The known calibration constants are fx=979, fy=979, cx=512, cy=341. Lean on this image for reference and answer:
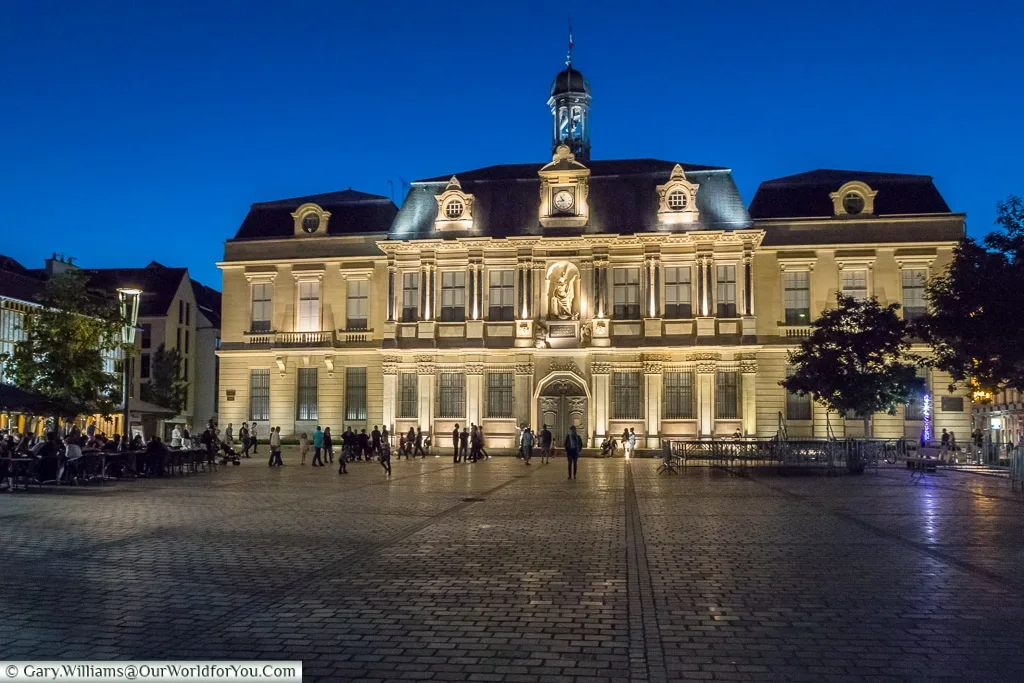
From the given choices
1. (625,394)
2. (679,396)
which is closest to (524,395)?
(625,394)

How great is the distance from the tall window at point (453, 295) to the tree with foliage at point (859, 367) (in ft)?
60.9

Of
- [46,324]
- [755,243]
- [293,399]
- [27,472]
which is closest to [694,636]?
[27,472]

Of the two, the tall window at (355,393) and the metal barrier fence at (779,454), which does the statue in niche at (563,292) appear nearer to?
the tall window at (355,393)

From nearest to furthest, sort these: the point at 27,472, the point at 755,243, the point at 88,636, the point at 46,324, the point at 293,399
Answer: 1. the point at 88,636
2. the point at 27,472
3. the point at 46,324
4. the point at 755,243
5. the point at 293,399

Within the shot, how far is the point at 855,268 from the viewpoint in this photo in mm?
48031

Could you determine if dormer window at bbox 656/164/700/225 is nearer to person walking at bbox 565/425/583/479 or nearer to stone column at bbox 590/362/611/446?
stone column at bbox 590/362/611/446

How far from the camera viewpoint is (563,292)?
4891 cm

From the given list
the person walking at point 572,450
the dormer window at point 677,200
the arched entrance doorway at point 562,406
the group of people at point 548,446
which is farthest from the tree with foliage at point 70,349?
the dormer window at point 677,200

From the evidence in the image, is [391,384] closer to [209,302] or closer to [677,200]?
[677,200]

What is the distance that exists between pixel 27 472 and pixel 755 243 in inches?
1371

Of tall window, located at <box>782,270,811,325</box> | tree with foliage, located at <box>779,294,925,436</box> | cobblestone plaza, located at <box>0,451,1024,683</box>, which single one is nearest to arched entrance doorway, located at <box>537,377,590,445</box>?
tall window, located at <box>782,270,811,325</box>

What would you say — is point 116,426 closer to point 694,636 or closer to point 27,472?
point 27,472

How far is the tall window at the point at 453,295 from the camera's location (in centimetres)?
5006

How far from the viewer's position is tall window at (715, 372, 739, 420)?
47.6 m
